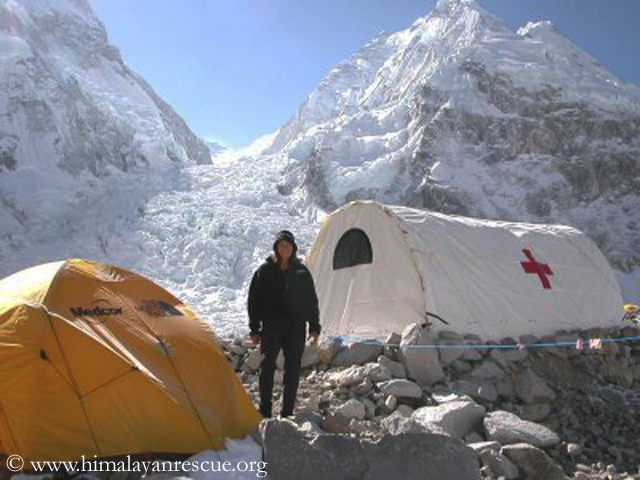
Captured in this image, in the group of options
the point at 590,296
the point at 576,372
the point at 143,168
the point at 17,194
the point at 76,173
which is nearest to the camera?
the point at 576,372

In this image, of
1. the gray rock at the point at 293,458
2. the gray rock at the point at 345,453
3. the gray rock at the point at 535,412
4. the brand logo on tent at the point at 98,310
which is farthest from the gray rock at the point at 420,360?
the brand logo on tent at the point at 98,310

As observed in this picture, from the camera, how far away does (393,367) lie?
745cm

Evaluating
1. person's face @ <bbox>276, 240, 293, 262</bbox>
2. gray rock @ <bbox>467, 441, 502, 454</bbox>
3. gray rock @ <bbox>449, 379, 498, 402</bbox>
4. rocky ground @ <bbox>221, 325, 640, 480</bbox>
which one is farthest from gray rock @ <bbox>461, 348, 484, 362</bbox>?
person's face @ <bbox>276, 240, 293, 262</bbox>

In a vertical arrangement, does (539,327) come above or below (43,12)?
below

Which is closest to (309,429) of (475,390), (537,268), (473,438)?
(473,438)

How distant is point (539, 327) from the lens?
987 centimetres

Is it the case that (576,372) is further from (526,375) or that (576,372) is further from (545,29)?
(545,29)

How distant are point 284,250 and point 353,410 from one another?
5.91 ft

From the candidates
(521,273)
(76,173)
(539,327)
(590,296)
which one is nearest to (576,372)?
(539,327)

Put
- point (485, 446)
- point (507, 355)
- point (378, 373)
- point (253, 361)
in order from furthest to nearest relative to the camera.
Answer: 1. point (253, 361)
2. point (507, 355)
3. point (378, 373)
4. point (485, 446)

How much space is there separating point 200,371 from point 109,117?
64045 millimetres

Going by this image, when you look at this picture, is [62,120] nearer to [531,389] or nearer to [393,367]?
[393,367]

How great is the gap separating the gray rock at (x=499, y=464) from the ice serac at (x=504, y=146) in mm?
57411

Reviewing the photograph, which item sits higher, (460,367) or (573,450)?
(460,367)
